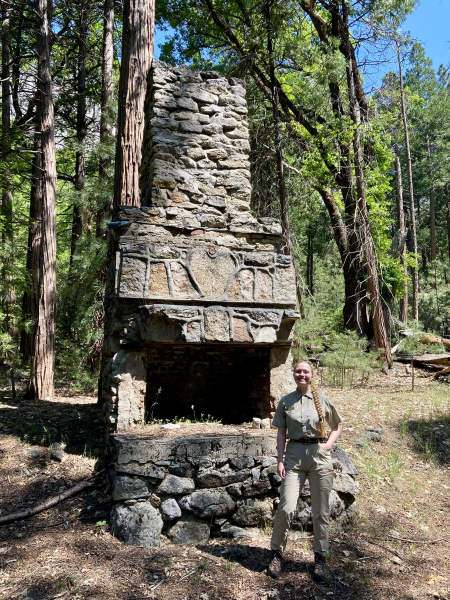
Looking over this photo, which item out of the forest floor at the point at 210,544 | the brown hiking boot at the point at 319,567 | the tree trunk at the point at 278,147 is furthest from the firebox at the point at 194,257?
the tree trunk at the point at 278,147

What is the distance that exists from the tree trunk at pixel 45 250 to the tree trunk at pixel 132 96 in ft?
9.22

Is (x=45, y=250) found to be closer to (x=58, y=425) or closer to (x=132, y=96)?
(x=132, y=96)

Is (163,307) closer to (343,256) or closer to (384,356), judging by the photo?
(384,356)

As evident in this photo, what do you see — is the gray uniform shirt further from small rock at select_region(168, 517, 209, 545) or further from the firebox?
the firebox

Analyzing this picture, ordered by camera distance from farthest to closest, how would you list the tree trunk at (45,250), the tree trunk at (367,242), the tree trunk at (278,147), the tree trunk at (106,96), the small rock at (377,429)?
the tree trunk at (367,242)
the tree trunk at (106,96)
the tree trunk at (278,147)
the tree trunk at (45,250)
the small rock at (377,429)

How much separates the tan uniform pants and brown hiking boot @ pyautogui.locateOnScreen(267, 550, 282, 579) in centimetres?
6

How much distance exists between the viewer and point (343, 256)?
12.8 metres

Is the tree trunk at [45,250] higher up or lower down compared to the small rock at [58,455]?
higher up

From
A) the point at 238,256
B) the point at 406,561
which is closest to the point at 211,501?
the point at 406,561

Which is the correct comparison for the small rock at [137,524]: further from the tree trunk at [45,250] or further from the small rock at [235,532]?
the tree trunk at [45,250]

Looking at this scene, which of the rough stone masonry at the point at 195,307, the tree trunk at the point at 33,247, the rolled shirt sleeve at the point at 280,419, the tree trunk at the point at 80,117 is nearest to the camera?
the rolled shirt sleeve at the point at 280,419

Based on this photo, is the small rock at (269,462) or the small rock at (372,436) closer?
the small rock at (269,462)

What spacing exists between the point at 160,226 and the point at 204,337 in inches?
53.2

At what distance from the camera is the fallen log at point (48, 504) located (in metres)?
4.50
